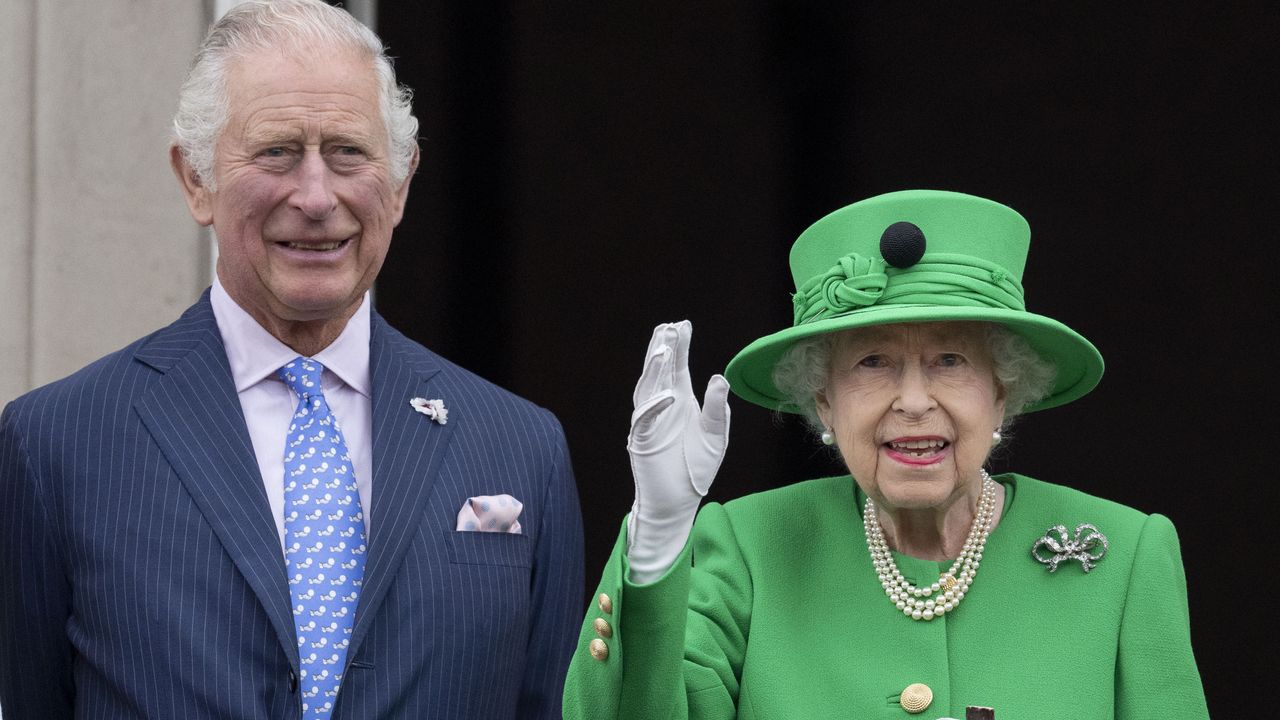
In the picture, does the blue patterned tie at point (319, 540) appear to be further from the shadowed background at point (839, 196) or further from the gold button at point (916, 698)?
the shadowed background at point (839, 196)

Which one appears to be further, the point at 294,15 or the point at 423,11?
the point at 423,11

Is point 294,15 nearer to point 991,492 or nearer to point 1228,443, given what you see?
point 991,492

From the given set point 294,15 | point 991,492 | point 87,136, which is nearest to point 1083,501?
point 991,492

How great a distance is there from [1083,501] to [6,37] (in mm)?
2688

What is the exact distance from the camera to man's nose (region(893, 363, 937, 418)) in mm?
2838

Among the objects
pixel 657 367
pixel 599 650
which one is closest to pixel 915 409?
pixel 657 367

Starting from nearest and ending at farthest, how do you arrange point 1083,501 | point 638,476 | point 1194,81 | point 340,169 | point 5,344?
point 638,476 → point 340,169 → point 1083,501 → point 5,344 → point 1194,81

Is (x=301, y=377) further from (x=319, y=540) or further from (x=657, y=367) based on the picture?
(x=657, y=367)

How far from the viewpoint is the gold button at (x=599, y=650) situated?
266cm

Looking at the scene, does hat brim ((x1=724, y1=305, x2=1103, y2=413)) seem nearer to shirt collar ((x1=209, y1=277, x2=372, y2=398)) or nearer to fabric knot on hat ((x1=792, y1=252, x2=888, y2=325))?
fabric knot on hat ((x1=792, y1=252, x2=888, y2=325))

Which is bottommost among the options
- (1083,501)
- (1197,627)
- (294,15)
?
(1197,627)

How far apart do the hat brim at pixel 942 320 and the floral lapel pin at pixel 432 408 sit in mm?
495

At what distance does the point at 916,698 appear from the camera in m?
2.82

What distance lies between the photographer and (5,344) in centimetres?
412
